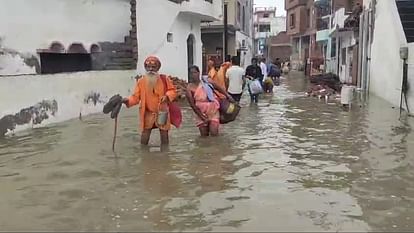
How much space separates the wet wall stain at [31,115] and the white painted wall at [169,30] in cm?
568

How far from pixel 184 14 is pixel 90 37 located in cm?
742

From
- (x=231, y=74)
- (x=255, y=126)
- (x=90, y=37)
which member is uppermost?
(x=90, y=37)

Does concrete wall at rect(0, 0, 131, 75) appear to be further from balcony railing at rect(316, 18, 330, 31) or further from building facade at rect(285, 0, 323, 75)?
building facade at rect(285, 0, 323, 75)

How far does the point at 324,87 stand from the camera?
21.3m

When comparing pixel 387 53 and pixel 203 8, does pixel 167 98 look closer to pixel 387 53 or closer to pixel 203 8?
pixel 387 53

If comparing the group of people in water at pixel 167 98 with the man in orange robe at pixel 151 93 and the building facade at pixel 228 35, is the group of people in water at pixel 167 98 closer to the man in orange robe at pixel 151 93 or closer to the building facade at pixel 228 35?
the man in orange robe at pixel 151 93

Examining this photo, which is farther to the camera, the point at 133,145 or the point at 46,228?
the point at 133,145

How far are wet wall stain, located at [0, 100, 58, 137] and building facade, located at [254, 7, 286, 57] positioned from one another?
54.7 metres

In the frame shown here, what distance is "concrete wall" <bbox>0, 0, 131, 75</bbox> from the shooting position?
11.9 meters

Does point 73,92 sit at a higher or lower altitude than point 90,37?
lower

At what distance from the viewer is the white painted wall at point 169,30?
18.2 m

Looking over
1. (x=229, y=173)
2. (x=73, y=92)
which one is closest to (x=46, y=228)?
(x=229, y=173)

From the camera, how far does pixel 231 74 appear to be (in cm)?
1448

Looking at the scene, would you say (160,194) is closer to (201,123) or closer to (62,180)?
(62,180)
